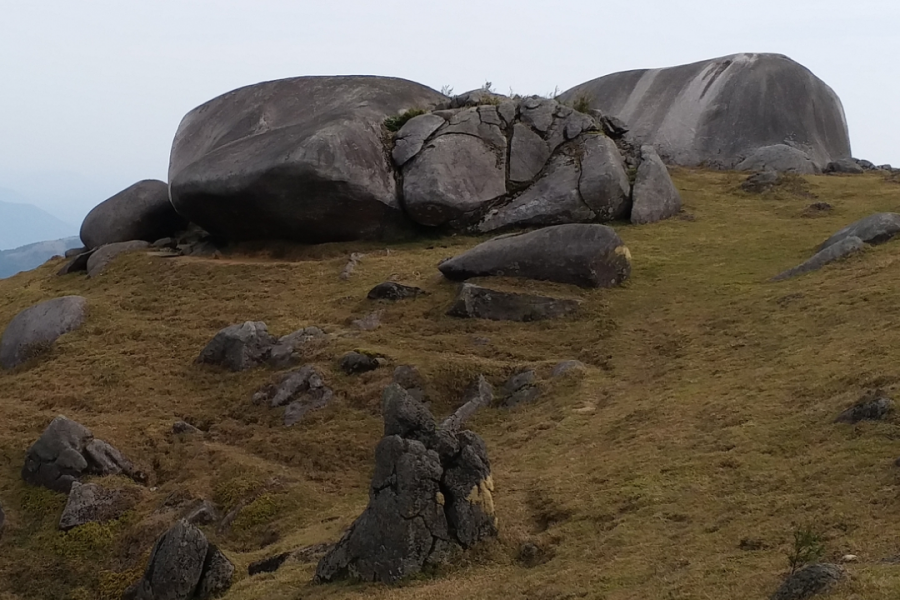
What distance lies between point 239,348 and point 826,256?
36.5ft

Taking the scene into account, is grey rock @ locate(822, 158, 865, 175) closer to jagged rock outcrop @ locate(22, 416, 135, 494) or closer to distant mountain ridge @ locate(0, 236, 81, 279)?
jagged rock outcrop @ locate(22, 416, 135, 494)

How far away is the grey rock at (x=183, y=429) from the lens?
1421 cm

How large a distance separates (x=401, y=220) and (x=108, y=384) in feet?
30.2

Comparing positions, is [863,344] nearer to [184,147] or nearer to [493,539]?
[493,539]

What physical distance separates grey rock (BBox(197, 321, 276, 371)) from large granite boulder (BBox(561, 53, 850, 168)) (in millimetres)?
21380

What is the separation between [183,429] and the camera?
14266 mm

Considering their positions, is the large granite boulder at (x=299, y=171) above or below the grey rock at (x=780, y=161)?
above

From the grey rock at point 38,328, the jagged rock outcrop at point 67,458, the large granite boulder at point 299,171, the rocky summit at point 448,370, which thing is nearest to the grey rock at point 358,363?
the rocky summit at point 448,370

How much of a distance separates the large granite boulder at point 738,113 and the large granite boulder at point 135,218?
640 inches

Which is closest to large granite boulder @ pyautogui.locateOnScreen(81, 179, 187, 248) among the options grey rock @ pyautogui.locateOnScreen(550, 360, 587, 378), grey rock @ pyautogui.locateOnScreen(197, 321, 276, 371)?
grey rock @ pyautogui.locateOnScreen(197, 321, 276, 371)

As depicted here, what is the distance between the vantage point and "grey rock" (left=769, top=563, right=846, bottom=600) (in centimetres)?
572

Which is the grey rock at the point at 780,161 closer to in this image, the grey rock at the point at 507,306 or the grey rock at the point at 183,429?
the grey rock at the point at 507,306

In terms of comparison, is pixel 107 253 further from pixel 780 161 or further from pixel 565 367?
pixel 780 161

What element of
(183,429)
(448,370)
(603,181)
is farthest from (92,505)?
(603,181)
